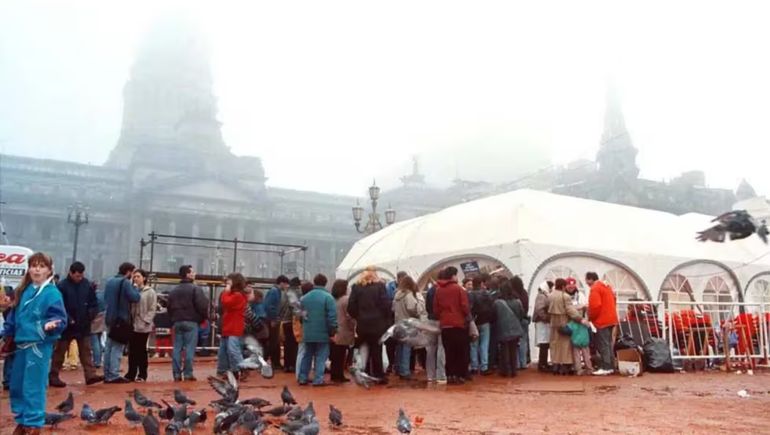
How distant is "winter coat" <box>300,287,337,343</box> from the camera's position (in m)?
9.22

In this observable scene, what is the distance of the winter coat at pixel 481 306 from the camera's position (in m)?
10.5

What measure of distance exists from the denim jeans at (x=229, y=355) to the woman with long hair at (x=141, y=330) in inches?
46.0

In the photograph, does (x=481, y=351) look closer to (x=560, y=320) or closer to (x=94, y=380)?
(x=560, y=320)

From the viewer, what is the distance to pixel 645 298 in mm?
15734

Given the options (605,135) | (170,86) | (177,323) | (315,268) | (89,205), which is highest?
(170,86)

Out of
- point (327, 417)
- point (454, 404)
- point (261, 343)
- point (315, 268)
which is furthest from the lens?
point (315, 268)

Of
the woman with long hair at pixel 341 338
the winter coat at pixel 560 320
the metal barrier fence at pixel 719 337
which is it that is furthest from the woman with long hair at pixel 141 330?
the metal barrier fence at pixel 719 337

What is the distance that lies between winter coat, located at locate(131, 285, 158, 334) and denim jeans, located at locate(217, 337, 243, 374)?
1168 millimetres

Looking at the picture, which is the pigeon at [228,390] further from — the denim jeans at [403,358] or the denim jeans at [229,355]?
the denim jeans at [403,358]

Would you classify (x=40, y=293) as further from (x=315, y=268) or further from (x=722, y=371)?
(x=315, y=268)

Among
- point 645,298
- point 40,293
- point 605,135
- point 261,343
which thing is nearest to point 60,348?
point 261,343

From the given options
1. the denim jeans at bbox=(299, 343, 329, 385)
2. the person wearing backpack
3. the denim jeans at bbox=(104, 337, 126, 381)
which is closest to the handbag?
the denim jeans at bbox=(104, 337, 126, 381)

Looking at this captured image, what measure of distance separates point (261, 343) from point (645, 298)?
9.62 metres

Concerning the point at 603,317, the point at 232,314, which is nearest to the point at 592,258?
the point at 603,317
